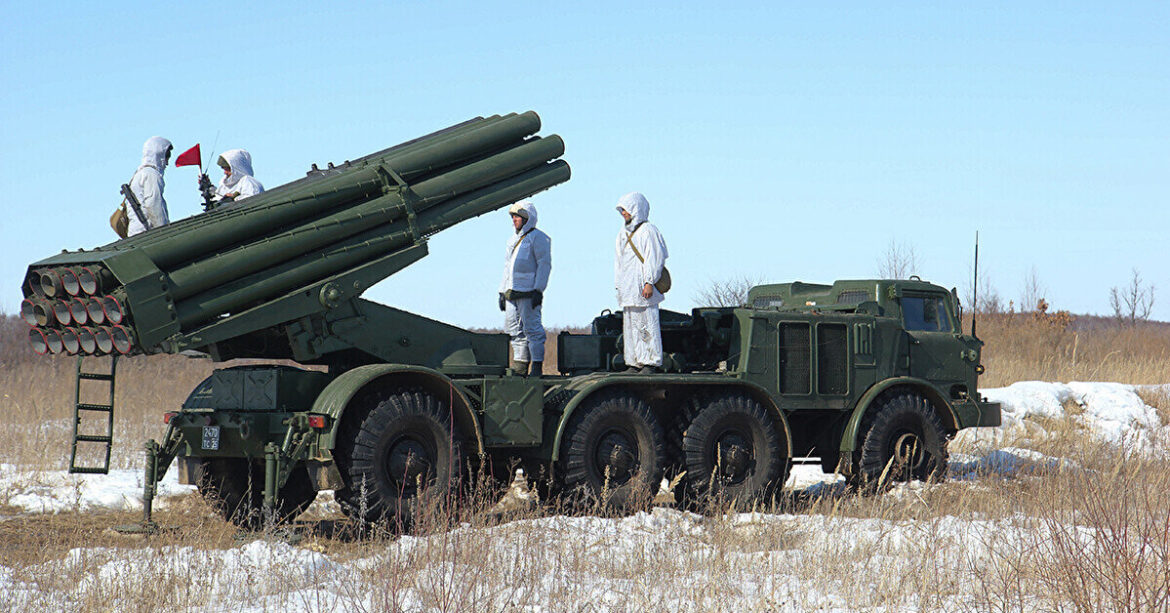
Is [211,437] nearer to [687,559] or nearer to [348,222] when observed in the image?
[348,222]

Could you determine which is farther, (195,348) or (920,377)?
(920,377)

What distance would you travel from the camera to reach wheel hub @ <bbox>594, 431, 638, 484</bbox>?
1102cm

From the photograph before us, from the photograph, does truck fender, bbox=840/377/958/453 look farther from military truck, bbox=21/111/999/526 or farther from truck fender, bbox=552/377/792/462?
truck fender, bbox=552/377/792/462

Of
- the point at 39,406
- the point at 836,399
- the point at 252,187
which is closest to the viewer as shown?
the point at 252,187

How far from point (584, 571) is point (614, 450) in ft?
11.6

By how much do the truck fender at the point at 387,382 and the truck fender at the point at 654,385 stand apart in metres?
0.77

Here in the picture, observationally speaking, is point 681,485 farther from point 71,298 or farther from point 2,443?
point 2,443

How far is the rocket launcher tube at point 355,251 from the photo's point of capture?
9391 mm

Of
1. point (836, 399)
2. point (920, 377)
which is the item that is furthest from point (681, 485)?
point (920, 377)

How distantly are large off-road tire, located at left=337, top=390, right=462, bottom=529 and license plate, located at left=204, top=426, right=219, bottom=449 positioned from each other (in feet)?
3.55

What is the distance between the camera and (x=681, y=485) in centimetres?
1162

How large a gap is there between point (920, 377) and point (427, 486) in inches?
247

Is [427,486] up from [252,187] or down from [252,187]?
down

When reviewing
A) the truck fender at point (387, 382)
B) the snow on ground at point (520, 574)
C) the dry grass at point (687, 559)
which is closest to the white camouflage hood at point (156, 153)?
the truck fender at point (387, 382)
